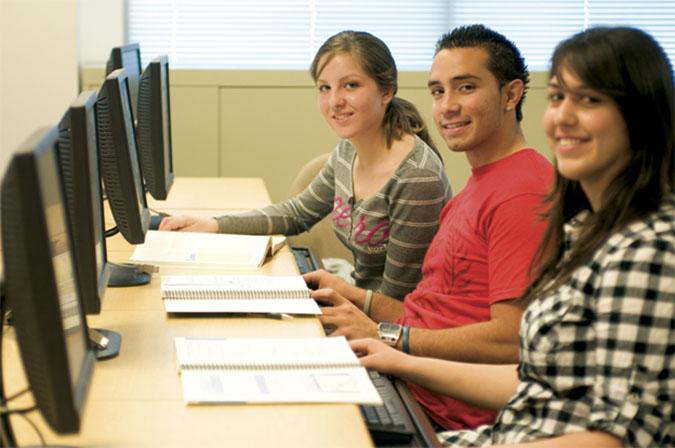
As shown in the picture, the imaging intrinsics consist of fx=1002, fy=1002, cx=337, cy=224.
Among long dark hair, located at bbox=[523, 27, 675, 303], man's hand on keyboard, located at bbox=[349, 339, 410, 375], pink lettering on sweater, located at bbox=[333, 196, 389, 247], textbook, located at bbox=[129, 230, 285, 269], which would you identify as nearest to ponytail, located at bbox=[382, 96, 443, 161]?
pink lettering on sweater, located at bbox=[333, 196, 389, 247]

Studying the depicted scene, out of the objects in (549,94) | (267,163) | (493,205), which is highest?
(549,94)

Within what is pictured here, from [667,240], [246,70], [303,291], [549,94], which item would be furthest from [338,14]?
[667,240]

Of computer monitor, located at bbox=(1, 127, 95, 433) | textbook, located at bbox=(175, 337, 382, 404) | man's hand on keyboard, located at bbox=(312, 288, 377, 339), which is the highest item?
computer monitor, located at bbox=(1, 127, 95, 433)

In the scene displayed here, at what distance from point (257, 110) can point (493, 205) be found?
2786mm

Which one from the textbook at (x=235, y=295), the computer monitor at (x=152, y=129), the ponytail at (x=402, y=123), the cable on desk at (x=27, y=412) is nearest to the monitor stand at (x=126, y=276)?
the textbook at (x=235, y=295)

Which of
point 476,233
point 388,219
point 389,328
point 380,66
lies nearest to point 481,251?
point 476,233

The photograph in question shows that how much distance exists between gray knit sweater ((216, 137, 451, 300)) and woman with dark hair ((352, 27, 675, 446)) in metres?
0.91

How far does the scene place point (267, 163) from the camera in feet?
15.4

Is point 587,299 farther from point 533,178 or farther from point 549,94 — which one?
point 533,178

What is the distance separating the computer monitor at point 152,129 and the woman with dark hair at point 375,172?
0.46 ft

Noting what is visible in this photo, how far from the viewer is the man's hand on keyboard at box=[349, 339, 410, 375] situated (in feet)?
6.10

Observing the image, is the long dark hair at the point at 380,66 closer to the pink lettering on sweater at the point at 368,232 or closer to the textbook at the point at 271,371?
the pink lettering on sweater at the point at 368,232

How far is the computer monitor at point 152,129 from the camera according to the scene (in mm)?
2842

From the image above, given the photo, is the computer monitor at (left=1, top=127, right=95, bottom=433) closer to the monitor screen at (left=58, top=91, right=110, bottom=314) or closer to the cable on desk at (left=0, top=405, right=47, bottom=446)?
the cable on desk at (left=0, top=405, right=47, bottom=446)
